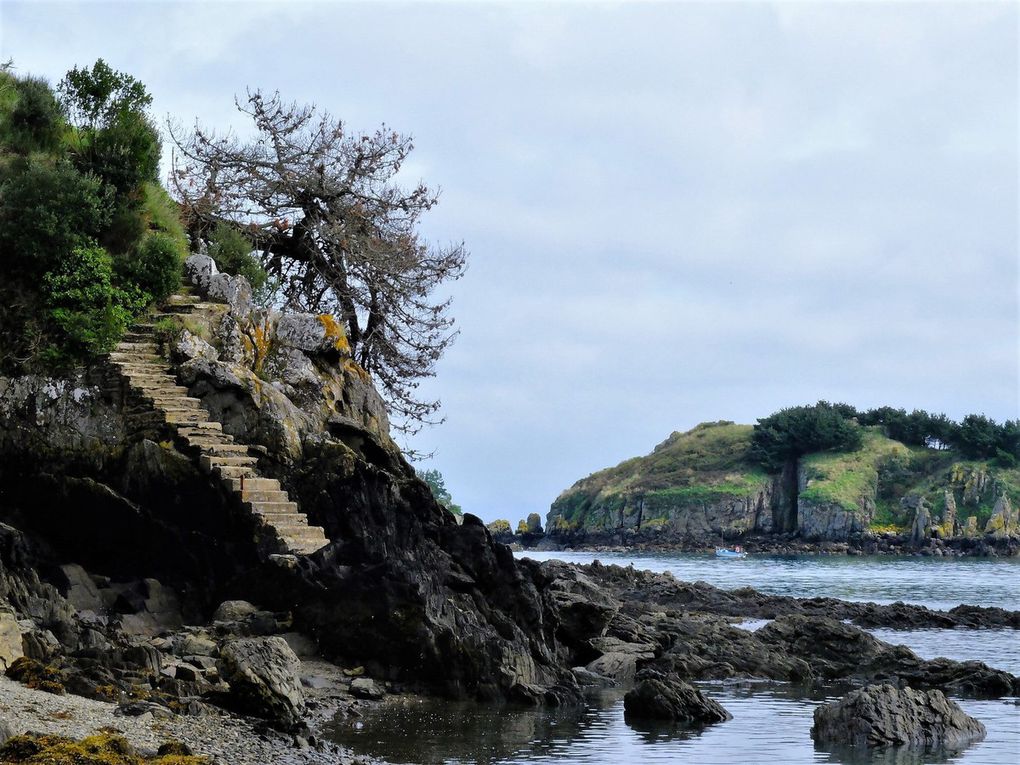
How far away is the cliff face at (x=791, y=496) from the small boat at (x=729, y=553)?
9.04m

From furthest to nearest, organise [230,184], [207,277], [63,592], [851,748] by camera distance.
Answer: [230,184] → [207,277] → [63,592] → [851,748]

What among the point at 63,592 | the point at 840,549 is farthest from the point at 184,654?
the point at 840,549

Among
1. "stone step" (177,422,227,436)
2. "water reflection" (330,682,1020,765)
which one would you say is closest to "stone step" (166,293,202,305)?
"stone step" (177,422,227,436)

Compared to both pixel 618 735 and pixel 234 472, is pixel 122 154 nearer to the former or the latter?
pixel 234 472

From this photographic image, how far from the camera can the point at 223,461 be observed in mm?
23516

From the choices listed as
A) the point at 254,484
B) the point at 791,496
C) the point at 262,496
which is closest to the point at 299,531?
the point at 262,496

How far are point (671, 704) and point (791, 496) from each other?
122043 mm

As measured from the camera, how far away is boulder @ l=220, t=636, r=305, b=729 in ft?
53.5

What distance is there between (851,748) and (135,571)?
12.8 meters

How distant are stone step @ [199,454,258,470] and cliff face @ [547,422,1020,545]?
108 metres

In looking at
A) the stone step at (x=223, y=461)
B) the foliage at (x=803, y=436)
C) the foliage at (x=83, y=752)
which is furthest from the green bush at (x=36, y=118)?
the foliage at (x=803, y=436)

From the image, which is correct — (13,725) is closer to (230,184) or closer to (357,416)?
(357,416)

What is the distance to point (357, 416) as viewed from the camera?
30281 mm

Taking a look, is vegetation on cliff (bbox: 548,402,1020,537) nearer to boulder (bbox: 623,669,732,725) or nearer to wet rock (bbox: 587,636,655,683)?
wet rock (bbox: 587,636,655,683)
